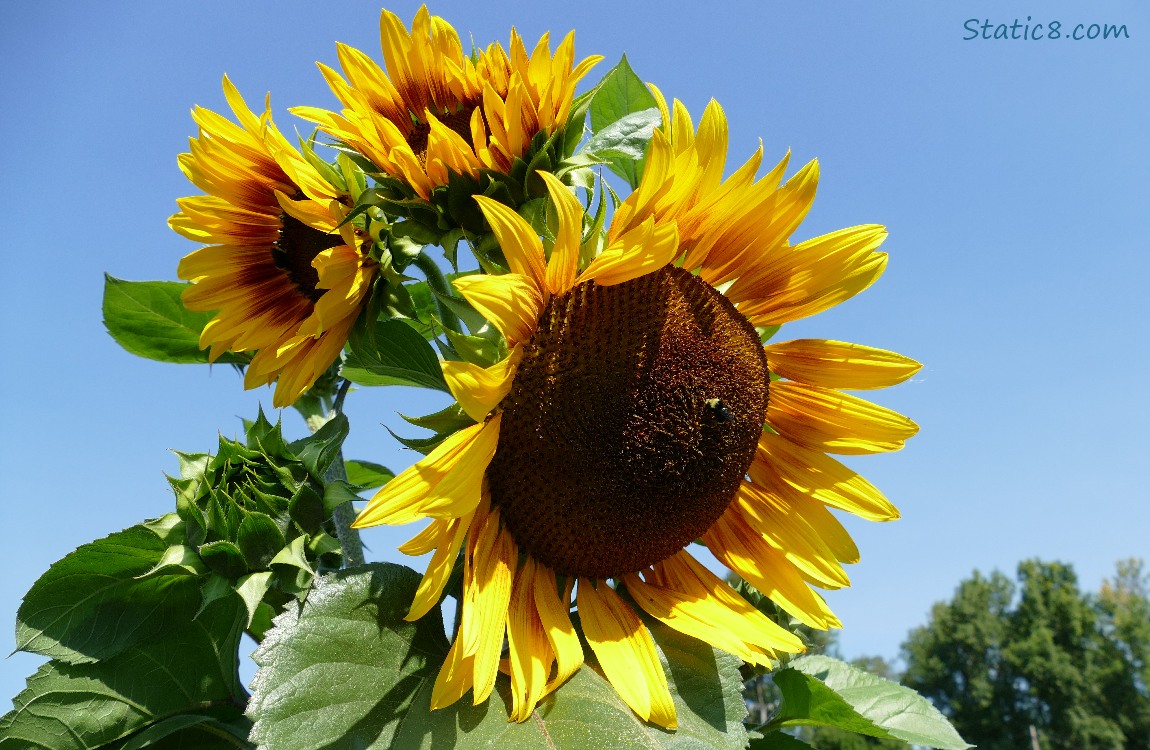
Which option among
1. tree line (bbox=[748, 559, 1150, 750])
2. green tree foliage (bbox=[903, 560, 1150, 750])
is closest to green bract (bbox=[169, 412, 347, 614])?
tree line (bbox=[748, 559, 1150, 750])

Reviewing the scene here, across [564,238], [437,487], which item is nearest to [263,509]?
[437,487]

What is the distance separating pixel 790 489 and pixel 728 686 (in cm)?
52

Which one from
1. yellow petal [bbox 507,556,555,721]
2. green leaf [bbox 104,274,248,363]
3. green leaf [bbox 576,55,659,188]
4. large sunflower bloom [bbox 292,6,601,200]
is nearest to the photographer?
yellow petal [bbox 507,556,555,721]

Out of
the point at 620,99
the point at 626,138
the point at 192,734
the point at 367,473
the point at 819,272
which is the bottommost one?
the point at 192,734

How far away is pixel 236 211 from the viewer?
1849 mm

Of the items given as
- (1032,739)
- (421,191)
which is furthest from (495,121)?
(1032,739)

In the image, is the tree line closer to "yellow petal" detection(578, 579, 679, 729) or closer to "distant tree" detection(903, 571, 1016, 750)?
"distant tree" detection(903, 571, 1016, 750)

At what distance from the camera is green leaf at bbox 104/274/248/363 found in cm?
215

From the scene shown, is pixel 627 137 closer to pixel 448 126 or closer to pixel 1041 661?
pixel 448 126

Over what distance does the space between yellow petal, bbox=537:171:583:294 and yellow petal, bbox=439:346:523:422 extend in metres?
0.17

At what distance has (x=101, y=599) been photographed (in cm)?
171

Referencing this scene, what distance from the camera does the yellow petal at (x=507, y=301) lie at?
1.29 m

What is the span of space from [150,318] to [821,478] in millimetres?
1596

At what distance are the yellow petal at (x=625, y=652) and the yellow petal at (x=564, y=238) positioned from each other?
Result: 569mm
